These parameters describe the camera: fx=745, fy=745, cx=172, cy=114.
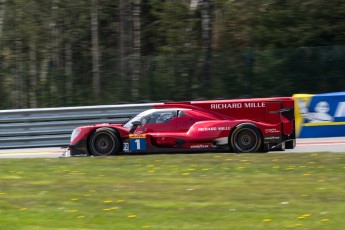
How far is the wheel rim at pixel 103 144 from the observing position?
15.3 metres

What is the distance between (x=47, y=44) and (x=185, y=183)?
20912 mm

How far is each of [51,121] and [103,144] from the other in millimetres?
3954

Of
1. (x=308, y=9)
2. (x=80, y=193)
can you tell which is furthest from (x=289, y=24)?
(x=80, y=193)

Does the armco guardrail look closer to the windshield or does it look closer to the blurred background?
the windshield

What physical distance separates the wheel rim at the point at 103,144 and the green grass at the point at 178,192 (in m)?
1.19

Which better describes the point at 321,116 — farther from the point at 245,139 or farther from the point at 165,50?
the point at 165,50

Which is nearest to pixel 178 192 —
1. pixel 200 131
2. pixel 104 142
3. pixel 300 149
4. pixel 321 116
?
pixel 200 131

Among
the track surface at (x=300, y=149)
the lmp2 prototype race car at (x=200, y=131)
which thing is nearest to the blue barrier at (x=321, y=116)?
the track surface at (x=300, y=149)

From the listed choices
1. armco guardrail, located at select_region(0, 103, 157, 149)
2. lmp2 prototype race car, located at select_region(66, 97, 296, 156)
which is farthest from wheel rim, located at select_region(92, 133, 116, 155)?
Answer: armco guardrail, located at select_region(0, 103, 157, 149)

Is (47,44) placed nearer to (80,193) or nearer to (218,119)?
(218,119)

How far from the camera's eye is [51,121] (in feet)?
62.3

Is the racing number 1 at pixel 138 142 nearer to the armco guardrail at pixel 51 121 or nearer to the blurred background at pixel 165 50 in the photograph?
the armco guardrail at pixel 51 121

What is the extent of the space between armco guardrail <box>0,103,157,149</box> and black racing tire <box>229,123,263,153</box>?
3.98 metres

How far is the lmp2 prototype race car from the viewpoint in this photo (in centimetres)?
1489
